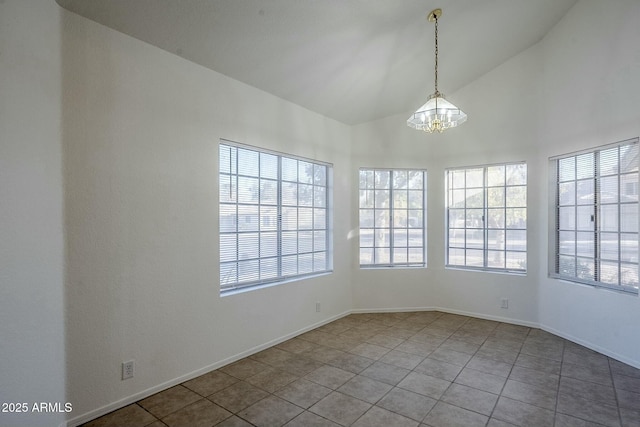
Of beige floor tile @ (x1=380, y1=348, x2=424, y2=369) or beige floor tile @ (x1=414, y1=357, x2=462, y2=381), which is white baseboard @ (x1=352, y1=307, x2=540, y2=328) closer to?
beige floor tile @ (x1=380, y1=348, x2=424, y2=369)

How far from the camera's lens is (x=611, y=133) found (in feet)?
11.4

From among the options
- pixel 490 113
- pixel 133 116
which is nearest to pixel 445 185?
pixel 490 113

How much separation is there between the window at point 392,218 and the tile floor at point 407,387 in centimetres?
135

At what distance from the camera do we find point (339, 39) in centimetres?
315

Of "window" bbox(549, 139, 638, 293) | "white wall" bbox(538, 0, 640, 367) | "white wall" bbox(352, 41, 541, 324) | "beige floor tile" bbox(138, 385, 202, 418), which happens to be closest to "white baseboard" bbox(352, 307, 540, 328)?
"white wall" bbox(352, 41, 541, 324)

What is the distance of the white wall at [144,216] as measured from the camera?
2.33 meters

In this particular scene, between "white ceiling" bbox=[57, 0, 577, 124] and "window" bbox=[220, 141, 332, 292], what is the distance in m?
0.82

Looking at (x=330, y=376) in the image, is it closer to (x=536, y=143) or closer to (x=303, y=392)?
(x=303, y=392)

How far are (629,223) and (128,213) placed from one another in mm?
4677

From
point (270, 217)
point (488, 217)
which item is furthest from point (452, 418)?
point (488, 217)

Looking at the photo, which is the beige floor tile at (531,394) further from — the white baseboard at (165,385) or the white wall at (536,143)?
the white baseboard at (165,385)

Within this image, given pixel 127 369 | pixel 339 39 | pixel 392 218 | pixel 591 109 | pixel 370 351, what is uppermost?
pixel 339 39

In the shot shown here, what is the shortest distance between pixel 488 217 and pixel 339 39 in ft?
10.7

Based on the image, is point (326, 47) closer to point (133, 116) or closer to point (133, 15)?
point (133, 15)
